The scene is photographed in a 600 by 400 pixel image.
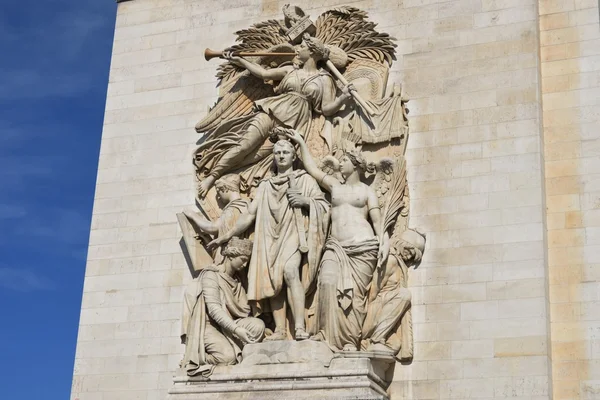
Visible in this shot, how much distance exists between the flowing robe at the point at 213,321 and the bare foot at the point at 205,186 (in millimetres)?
1160

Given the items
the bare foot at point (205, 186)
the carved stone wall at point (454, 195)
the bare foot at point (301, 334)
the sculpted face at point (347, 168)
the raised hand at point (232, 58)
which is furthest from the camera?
the raised hand at point (232, 58)

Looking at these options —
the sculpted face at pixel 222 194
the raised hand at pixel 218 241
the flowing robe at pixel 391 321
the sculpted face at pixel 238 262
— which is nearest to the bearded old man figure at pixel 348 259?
the flowing robe at pixel 391 321

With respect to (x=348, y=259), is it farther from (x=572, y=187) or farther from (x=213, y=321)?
(x=572, y=187)

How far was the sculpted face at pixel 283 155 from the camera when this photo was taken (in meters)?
12.0

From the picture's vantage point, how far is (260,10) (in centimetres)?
1343

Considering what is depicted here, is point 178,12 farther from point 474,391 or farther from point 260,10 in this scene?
point 474,391

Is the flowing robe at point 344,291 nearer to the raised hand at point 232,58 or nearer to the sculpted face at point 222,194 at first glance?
the sculpted face at point 222,194

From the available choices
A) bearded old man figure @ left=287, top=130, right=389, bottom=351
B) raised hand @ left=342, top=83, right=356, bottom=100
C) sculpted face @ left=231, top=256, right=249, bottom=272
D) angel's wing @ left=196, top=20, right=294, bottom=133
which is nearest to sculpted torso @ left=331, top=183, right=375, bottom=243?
bearded old man figure @ left=287, top=130, right=389, bottom=351

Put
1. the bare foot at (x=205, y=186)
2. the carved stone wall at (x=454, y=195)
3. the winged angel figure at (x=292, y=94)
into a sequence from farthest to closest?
the bare foot at (x=205, y=186) < the winged angel figure at (x=292, y=94) < the carved stone wall at (x=454, y=195)

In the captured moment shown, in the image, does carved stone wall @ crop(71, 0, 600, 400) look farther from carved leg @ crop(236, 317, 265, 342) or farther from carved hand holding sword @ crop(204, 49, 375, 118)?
carved leg @ crop(236, 317, 265, 342)

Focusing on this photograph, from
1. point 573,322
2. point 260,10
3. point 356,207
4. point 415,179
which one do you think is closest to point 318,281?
point 356,207

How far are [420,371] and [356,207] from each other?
193 centimetres

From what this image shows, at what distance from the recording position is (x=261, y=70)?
41.6 feet

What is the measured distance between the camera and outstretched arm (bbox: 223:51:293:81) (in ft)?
41.2
